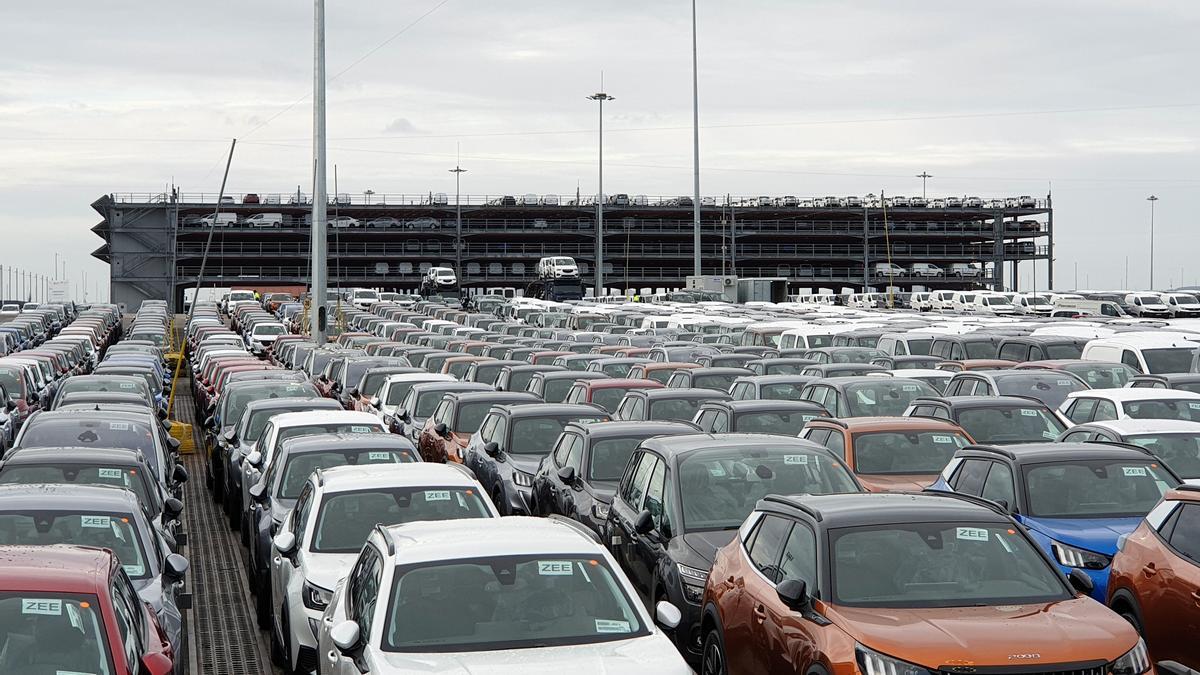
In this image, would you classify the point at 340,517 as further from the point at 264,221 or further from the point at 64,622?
the point at 264,221

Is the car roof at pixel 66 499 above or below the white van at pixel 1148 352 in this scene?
below

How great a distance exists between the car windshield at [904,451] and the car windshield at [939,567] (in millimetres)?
5032

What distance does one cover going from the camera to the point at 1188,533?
9117 millimetres

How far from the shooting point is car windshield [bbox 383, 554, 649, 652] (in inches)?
284

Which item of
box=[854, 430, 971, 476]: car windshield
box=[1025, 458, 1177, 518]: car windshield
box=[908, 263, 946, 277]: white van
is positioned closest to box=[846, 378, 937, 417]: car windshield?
box=[854, 430, 971, 476]: car windshield

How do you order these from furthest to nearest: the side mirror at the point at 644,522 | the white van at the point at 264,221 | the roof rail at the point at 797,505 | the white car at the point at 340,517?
the white van at the point at 264,221
the side mirror at the point at 644,522
the white car at the point at 340,517
the roof rail at the point at 797,505

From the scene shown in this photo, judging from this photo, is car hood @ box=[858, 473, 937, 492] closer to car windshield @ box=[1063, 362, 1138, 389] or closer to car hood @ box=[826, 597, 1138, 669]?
car hood @ box=[826, 597, 1138, 669]

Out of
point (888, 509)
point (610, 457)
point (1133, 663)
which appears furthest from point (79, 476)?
point (1133, 663)

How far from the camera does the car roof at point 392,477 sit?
10.9 meters

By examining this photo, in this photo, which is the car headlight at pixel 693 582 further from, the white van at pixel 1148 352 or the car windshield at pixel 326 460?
the white van at pixel 1148 352

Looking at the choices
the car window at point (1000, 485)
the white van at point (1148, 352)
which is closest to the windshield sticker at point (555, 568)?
the car window at point (1000, 485)

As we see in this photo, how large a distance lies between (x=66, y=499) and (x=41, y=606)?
3.35 meters

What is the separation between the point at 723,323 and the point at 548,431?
23.8 metres

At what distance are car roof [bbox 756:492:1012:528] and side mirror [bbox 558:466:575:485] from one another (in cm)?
422
